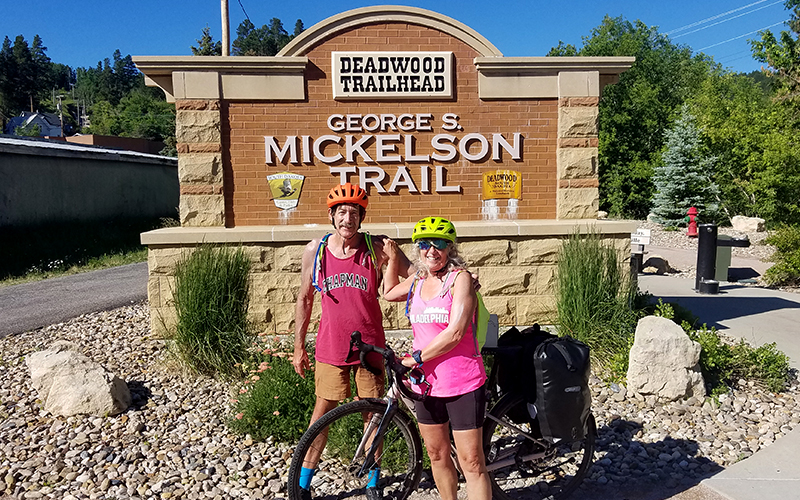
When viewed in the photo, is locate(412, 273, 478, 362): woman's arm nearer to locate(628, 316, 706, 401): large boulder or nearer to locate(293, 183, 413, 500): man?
locate(293, 183, 413, 500): man

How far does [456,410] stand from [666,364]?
109 inches

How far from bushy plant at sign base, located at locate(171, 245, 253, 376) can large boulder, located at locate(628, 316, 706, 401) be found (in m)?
3.58

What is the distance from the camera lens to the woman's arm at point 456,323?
2879 mm

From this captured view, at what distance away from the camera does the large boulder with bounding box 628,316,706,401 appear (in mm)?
4895

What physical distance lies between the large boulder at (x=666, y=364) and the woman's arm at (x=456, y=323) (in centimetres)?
269

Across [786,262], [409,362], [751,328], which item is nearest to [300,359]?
[409,362]

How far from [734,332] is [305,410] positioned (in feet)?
17.9

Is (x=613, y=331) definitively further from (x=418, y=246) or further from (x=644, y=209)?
(x=644, y=209)

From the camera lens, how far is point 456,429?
9.75 feet

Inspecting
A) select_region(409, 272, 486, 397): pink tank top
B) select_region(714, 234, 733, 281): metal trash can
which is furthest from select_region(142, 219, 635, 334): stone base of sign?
select_region(714, 234, 733, 281): metal trash can

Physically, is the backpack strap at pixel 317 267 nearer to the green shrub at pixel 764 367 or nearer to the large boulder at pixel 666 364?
the large boulder at pixel 666 364

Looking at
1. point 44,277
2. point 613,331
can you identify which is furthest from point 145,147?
point 613,331

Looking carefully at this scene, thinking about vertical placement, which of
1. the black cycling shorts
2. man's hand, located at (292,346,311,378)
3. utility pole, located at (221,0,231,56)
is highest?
utility pole, located at (221,0,231,56)

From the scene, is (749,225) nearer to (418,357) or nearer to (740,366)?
(740,366)
